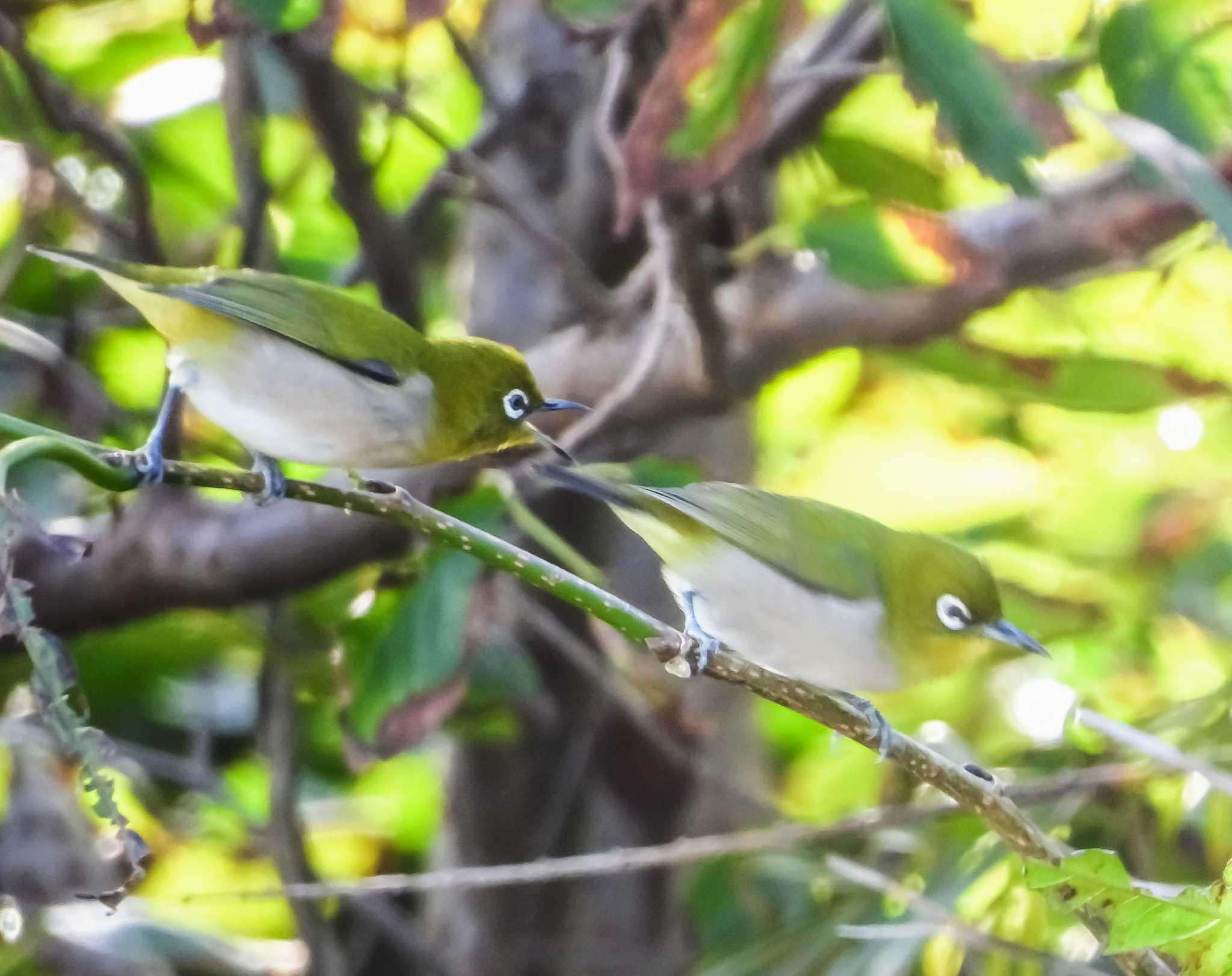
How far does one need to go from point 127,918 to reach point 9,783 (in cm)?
32

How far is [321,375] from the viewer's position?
1.29m

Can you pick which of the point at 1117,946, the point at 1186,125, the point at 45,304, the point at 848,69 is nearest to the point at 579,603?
the point at 1117,946

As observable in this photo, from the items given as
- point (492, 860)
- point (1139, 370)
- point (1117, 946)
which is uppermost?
point (1117, 946)

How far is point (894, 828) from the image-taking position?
7.18ft

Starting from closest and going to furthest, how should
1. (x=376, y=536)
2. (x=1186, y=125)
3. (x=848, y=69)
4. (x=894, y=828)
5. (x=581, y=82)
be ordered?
1. (x=1186, y=125)
2. (x=848, y=69)
3. (x=376, y=536)
4. (x=894, y=828)
5. (x=581, y=82)

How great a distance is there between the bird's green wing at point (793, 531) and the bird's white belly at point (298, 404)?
9.8 inches

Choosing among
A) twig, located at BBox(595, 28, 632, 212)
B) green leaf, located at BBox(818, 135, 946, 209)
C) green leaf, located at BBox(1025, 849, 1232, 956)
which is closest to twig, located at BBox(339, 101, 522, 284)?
twig, located at BBox(595, 28, 632, 212)

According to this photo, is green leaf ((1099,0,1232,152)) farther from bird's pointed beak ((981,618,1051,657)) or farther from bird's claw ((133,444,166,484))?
bird's claw ((133,444,166,484))

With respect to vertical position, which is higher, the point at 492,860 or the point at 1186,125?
the point at 1186,125

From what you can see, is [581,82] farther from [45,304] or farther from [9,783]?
[9,783]

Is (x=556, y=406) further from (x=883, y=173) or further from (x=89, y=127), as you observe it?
(x=883, y=173)

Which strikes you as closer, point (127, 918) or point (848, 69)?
point (848, 69)

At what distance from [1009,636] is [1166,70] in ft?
2.10

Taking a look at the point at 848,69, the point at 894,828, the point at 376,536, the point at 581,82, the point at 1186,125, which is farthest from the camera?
the point at 581,82
